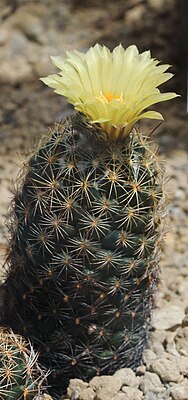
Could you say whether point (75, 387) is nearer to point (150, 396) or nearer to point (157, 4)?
point (150, 396)

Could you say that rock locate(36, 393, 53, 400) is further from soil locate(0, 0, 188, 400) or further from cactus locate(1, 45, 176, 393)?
soil locate(0, 0, 188, 400)

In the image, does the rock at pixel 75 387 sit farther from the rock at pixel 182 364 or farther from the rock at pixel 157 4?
the rock at pixel 157 4

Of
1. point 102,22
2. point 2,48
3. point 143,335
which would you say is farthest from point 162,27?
point 143,335

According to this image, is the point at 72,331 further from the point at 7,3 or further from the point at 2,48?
the point at 7,3

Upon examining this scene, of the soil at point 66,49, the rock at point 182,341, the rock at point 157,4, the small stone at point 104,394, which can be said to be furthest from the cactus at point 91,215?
the rock at point 157,4

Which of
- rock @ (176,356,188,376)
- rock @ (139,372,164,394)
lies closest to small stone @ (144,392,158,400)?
rock @ (139,372,164,394)

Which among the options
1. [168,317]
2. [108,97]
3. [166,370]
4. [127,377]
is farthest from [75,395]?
[108,97]
